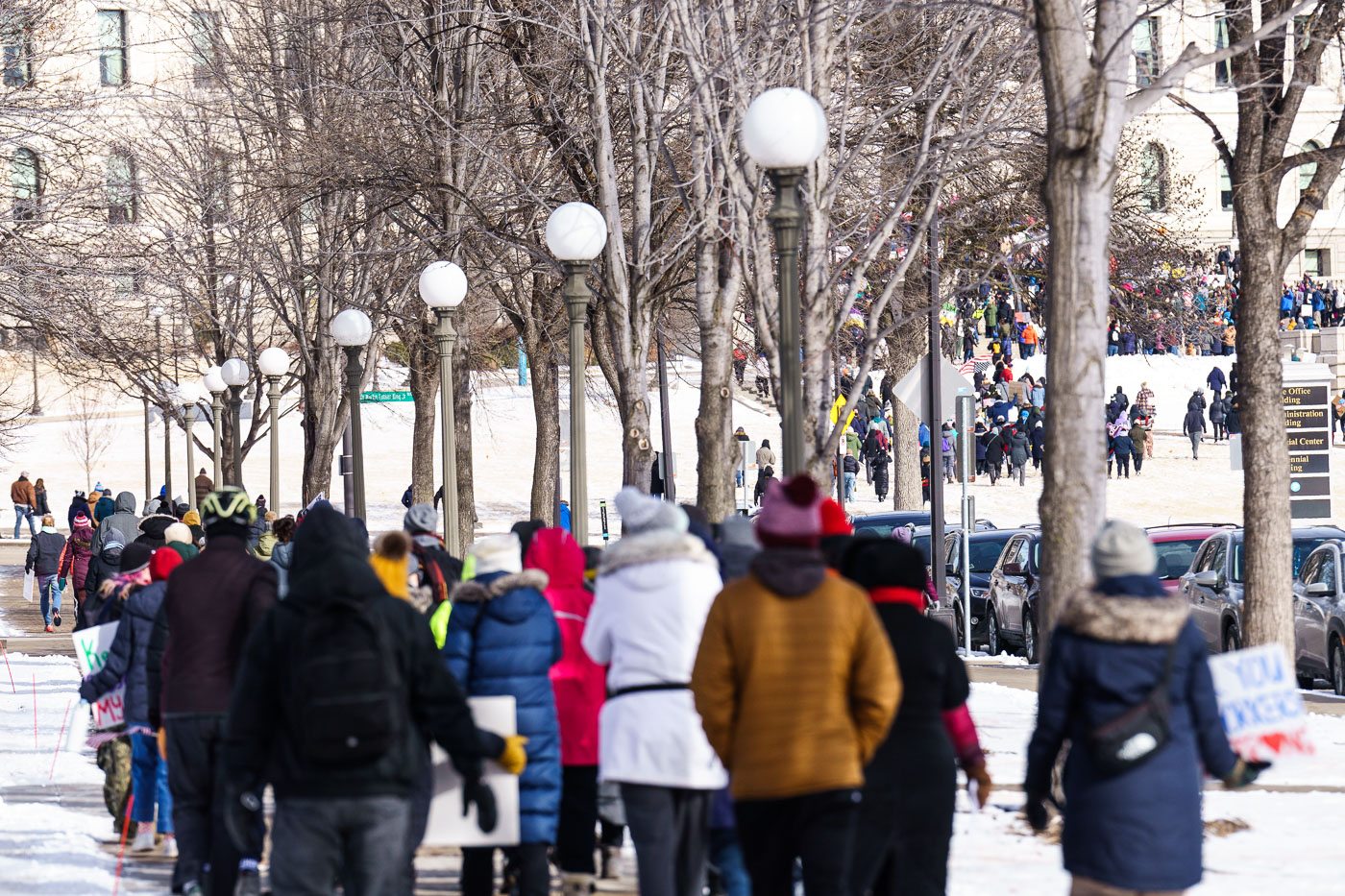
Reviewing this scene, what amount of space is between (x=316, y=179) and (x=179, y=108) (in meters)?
11.3

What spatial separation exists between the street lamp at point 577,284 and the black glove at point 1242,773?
275 inches

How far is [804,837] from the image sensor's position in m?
5.61

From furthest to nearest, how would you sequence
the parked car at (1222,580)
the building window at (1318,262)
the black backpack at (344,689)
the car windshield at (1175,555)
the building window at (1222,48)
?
the building window at (1318,262), the car windshield at (1175,555), the parked car at (1222,580), the building window at (1222,48), the black backpack at (344,689)

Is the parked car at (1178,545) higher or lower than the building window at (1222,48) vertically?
lower

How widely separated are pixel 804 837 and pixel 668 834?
1189mm

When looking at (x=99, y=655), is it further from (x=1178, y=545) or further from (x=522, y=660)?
(x=1178, y=545)

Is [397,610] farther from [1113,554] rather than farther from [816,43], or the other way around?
[816,43]

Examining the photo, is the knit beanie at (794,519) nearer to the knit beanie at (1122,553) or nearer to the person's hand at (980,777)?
the knit beanie at (1122,553)

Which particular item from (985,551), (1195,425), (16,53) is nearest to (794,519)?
(16,53)

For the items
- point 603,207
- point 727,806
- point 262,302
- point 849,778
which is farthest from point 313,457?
point 849,778

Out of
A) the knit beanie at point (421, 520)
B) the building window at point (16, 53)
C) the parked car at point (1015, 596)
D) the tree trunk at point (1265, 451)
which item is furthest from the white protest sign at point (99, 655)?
the parked car at point (1015, 596)

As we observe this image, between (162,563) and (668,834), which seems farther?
(162,563)

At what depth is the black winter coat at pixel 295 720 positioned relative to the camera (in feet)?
19.0

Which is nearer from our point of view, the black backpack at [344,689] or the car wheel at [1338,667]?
the black backpack at [344,689]
